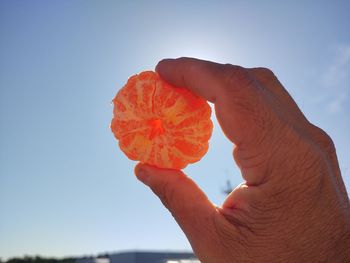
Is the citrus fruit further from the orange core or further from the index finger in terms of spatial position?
the index finger

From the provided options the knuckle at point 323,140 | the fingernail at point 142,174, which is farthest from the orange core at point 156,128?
the knuckle at point 323,140

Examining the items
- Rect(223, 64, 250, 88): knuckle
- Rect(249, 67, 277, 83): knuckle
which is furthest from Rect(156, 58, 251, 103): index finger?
Rect(249, 67, 277, 83): knuckle

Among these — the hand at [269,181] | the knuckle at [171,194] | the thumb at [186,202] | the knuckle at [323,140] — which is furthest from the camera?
the knuckle at [171,194]

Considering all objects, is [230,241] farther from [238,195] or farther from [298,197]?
[298,197]

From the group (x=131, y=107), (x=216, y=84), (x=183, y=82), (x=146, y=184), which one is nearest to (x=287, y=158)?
(x=216, y=84)

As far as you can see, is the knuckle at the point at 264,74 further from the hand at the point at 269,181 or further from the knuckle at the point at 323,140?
the knuckle at the point at 323,140

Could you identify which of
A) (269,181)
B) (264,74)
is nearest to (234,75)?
(264,74)
